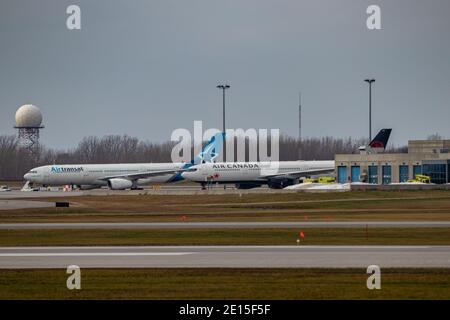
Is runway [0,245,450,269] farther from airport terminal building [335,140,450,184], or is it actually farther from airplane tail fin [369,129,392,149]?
airplane tail fin [369,129,392,149]

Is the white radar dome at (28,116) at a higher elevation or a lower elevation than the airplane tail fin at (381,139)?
higher

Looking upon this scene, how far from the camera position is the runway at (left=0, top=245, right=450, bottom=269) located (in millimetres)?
28734

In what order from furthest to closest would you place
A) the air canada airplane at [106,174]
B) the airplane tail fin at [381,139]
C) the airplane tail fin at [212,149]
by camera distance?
the airplane tail fin at [212,149]
the air canada airplane at [106,174]
the airplane tail fin at [381,139]

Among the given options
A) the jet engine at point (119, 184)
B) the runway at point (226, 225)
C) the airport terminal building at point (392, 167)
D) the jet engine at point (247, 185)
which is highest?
the airport terminal building at point (392, 167)

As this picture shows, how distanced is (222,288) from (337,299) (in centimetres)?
342

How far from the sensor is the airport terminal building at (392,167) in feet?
326

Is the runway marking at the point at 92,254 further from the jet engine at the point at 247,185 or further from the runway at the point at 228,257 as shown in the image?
the jet engine at the point at 247,185

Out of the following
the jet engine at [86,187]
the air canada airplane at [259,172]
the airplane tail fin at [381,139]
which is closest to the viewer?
the airplane tail fin at [381,139]

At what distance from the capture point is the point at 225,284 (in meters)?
24.1

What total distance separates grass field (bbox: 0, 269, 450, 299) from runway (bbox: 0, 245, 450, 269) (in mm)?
1718

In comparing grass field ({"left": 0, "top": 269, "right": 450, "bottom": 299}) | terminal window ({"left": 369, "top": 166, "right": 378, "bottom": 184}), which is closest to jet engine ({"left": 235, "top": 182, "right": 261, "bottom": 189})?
terminal window ({"left": 369, "top": 166, "right": 378, "bottom": 184})

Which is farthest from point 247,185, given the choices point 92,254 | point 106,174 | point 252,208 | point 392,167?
point 92,254

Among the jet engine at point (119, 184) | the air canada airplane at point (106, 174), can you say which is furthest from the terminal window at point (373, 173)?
the jet engine at point (119, 184)

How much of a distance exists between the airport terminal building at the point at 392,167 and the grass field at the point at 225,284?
74.9 metres
